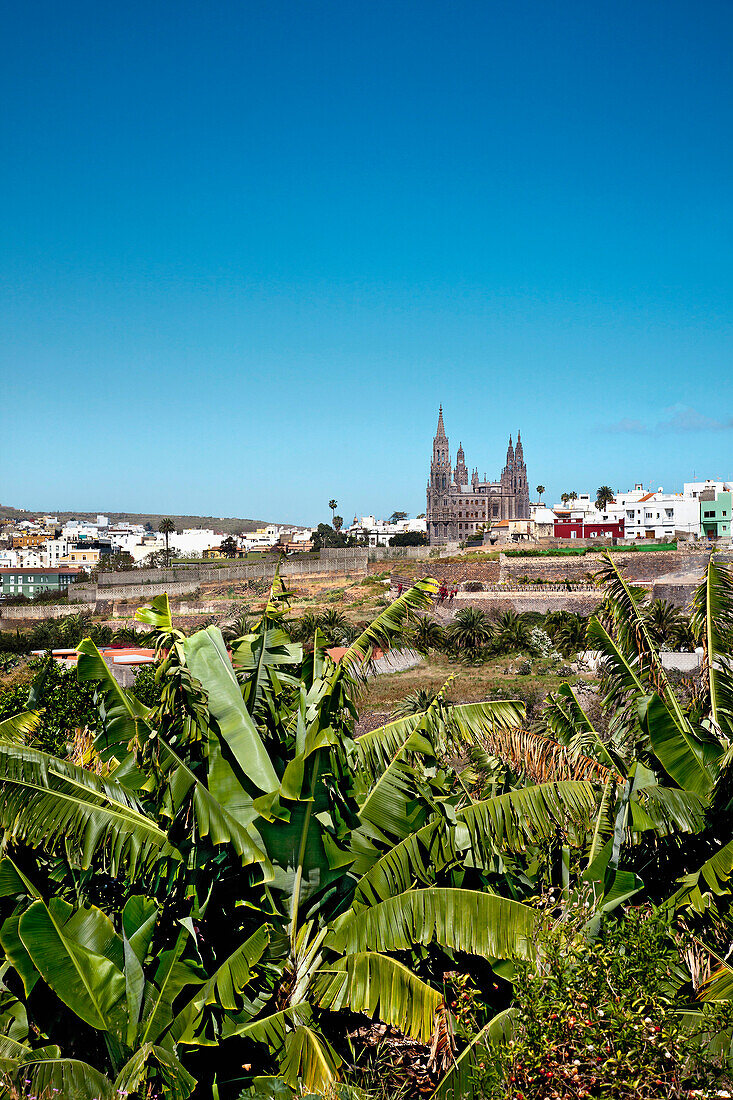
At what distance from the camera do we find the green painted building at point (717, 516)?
68.0 m

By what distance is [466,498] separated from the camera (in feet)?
339

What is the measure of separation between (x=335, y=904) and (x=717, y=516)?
70.0 metres

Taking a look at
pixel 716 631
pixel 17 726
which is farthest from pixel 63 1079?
pixel 716 631

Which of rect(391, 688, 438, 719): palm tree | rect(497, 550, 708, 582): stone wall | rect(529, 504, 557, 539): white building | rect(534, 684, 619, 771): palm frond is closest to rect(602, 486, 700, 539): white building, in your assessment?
rect(529, 504, 557, 539): white building

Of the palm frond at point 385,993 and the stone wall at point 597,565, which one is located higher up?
the stone wall at point 597,565

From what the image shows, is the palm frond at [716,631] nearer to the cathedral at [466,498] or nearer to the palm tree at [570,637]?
the palm tree at [570,637]

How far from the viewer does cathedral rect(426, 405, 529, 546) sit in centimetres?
10206

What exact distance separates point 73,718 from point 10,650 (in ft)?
103

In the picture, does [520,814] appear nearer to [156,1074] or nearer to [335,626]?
[156,1074]

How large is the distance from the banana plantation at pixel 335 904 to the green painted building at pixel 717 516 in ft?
222

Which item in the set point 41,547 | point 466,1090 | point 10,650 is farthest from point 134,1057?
point 41,547

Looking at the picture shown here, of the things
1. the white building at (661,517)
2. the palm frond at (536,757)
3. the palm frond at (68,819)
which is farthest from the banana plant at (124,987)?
the white building at (661,517)

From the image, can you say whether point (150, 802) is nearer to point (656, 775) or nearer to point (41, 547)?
point (656, 775)

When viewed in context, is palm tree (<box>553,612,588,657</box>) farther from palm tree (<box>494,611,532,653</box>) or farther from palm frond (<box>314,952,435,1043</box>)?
palm frond (<box>314,952,435,1043</box>)
